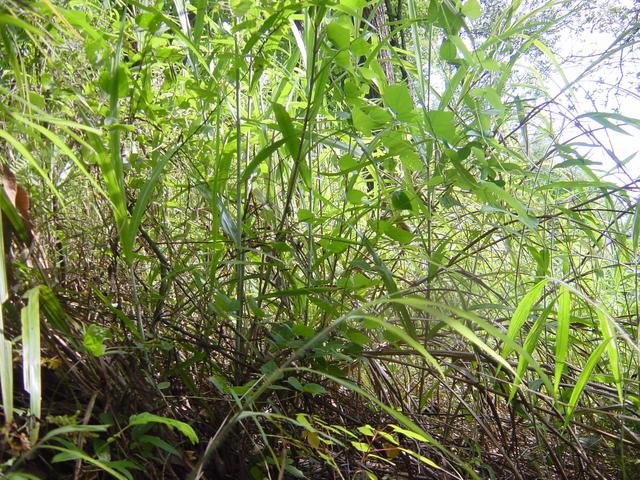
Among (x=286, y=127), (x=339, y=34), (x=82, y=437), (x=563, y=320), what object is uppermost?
(x=339, y=34)

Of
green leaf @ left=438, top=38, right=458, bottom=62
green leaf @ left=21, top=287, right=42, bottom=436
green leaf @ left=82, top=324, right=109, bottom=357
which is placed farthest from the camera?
green leaf @ left=438, top=38, right=458, bottom=62

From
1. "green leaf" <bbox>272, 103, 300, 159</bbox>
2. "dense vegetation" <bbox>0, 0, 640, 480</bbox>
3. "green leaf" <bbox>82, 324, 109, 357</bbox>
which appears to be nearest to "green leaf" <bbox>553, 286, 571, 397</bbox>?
"dense vegetation" <bbox>0, 0, 640, 480</bbox>

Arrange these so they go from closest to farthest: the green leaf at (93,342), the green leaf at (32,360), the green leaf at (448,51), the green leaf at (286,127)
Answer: the green leaf at (32,360) < the green leaf at (93,342) < the green leaf at (286,127) < the green leaf at (448,51)

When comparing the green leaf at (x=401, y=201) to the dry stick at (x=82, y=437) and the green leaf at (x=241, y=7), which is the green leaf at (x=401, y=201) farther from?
the dry stick at (x=82, y=437)

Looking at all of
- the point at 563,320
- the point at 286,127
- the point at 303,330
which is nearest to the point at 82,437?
the point at 303,330

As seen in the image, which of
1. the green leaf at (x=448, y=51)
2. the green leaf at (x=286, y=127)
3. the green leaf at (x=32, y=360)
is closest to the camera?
the green leaf at (x=32, y=360)

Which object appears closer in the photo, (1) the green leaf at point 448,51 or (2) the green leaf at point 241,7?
(2) the green leaf at point 241,7

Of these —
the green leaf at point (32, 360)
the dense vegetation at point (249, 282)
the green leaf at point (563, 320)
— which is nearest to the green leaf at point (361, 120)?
the dense vegetation at point (249, 282)

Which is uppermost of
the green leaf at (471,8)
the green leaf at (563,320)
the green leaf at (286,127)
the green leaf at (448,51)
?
the green leaf at (471,8)

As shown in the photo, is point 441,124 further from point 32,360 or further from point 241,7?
point 32,360

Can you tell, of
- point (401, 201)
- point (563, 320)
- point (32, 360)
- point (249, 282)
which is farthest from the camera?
point (249, 282)

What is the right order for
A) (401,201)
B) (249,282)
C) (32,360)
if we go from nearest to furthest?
1. (32,360)
2. (401,201)
3. (249,282)

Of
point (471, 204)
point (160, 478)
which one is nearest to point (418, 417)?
point (160, 478)

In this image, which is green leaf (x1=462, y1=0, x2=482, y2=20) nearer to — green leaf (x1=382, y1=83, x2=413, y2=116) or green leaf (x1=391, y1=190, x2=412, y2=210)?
green leaf (x1=382, y1=83, x2=413, y2=116)
